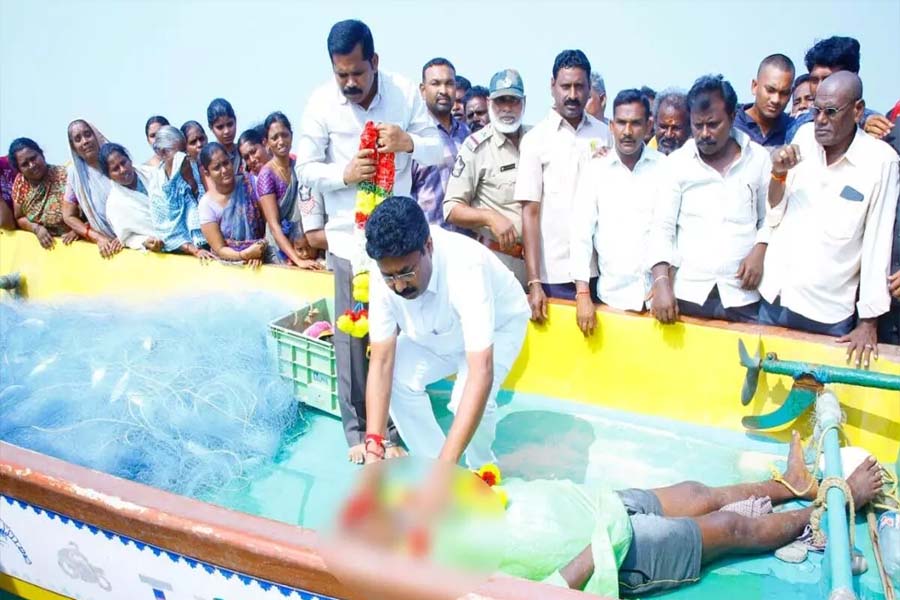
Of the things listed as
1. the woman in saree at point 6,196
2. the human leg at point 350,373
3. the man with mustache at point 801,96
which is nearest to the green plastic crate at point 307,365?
the human leg at point 350,373

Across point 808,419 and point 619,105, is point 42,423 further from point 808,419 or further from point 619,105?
point 808,419

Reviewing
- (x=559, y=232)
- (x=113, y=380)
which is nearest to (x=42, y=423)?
(x=113, y=380)

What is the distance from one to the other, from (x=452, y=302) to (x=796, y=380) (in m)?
1.76

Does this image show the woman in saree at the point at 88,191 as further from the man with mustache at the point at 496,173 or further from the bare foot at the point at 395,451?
the bare foot at the point at 395,451

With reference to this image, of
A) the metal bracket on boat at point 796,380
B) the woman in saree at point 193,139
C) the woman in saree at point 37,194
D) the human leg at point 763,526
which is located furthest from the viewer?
the woman in saree at point 193,139

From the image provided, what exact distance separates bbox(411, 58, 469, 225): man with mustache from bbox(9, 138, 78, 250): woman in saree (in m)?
2.95

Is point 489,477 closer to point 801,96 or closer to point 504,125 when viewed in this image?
point 504,125

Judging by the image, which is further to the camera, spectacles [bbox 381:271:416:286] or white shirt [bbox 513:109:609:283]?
white shirt [bbox 513:109:609:283]

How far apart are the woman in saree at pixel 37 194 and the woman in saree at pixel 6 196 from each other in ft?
0.25

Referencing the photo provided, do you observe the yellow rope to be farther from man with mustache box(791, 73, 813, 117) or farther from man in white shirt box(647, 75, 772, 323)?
man with mustache box(791, 73, 813, 117)

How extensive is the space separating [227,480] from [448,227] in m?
2.13

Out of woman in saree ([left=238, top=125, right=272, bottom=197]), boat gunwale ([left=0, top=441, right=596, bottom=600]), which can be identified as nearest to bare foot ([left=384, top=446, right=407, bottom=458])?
boat gunwale ([left=0, top=441, right=596, bottom=600])

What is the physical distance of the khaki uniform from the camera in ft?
13.9

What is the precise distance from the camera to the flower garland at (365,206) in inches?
130
